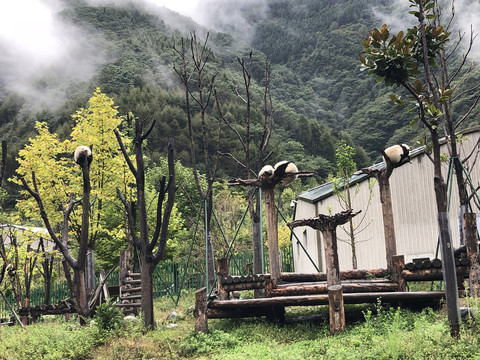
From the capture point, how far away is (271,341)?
8.08 metres

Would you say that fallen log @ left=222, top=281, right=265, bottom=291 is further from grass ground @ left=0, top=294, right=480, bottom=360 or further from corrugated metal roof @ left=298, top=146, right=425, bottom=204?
corrugated metal roof @ left=298, top=146, right=425, bottom=204

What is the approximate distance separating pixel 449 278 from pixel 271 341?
10.2ft

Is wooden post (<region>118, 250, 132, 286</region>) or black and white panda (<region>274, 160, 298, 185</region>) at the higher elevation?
black and white panda (<region>274, 160, 298, 185</region>)

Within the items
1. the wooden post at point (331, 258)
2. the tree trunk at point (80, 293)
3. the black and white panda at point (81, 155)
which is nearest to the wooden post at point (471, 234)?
the wooden post at point (331, 258)

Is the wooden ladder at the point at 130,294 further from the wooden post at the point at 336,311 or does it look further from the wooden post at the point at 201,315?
the wooden post at the point at 336,311

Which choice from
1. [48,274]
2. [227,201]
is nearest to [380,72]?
[48,274]

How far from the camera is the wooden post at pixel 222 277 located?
9.72 metres

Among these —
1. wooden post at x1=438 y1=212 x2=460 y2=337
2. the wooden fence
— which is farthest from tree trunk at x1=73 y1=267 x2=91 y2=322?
the wooden fence

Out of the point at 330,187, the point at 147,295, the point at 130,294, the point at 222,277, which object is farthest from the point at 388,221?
the point at 330,187

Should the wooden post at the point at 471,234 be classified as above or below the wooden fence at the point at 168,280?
above

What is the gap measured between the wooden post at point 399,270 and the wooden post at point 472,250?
1.42m

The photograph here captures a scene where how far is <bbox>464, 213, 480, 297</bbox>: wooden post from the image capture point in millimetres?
7453

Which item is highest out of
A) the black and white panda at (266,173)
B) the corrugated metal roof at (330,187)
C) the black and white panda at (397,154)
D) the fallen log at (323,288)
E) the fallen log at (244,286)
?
the corrugated metal roof at (330,187)

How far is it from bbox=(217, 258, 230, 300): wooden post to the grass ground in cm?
49
